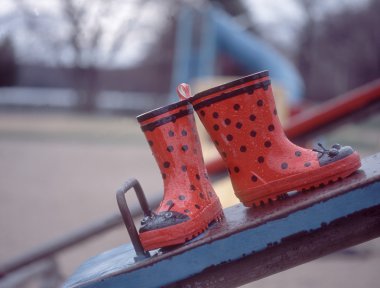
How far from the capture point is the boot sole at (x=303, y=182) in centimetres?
117

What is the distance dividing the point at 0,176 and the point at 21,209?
1982 millimetres

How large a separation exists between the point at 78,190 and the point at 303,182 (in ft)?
15.8

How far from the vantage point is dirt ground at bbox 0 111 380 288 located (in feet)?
9.67

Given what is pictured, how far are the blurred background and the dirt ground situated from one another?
14 mm

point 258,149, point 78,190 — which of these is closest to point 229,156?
→ point 258,149

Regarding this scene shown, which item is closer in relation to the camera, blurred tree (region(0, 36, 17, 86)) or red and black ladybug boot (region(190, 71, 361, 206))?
red and black ladybug boot (region(190, 71, 361, 206))

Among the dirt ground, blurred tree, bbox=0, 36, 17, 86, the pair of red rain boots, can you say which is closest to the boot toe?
the pair of red rain boots

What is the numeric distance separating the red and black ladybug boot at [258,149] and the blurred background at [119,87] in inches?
44.9

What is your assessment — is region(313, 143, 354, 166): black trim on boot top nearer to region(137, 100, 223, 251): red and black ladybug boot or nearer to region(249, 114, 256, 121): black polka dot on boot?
region(249, 114, 256, 121): black polka dot on boot

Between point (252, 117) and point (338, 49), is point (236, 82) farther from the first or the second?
point (338, 49)

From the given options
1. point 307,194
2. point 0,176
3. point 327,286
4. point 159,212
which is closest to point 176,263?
point 159,212

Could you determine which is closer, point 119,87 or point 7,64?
point 7,64

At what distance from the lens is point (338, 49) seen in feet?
64.1

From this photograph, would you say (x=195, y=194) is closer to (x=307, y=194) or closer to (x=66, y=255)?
(x=307, y=194)
